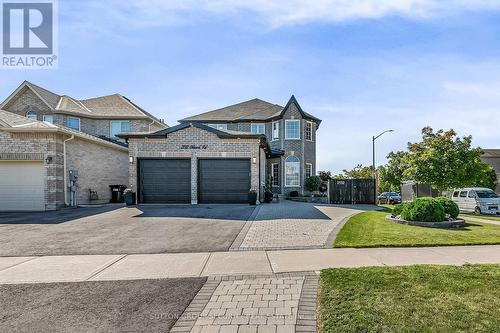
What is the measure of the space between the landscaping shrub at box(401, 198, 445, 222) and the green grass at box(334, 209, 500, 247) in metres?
0.69

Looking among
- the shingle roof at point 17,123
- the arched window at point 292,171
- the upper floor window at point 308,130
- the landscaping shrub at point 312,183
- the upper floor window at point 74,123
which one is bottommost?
the landscaping shrub at point 312,183

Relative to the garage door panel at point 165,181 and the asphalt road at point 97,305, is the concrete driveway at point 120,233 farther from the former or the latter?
the garage door panel at point 165,181

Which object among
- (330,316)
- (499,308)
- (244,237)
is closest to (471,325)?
(499,308)

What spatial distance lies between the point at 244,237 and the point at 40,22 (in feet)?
43.0

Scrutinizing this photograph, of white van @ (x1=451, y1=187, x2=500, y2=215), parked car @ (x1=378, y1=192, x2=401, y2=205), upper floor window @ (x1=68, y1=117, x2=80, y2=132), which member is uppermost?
upper floor window @ (x1=68, y1=117, x2=80, y2=132)

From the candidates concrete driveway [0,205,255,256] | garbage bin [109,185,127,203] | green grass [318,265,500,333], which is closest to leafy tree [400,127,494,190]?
concrete driveway [0,205,255,256]

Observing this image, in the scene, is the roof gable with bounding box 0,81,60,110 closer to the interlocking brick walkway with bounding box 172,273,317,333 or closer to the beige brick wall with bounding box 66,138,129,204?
the beige brick wall with bounding box 66,138,129,204

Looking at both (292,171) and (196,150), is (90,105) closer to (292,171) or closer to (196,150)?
(196,150)

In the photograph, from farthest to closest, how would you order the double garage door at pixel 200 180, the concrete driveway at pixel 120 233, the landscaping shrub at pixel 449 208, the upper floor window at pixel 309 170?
the upper floor window at pixel 309 170 → the double garage door at pixel 200 180 → the landscaping shrub at pixel 449 208 → the concrete driveway at pixel 120 233

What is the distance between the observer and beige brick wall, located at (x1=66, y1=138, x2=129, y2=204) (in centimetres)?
1908

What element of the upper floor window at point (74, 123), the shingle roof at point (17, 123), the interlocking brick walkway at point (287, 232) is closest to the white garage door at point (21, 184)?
the shingle roof at point (17, 123)

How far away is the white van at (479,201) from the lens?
19656mm

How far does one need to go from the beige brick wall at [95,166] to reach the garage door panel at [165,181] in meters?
3.78

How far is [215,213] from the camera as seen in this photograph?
48.1ft
